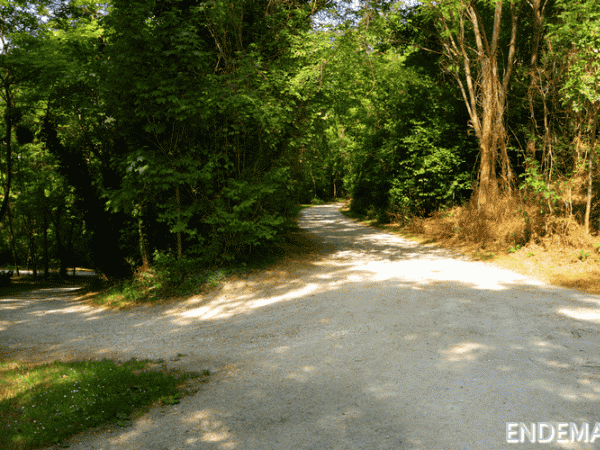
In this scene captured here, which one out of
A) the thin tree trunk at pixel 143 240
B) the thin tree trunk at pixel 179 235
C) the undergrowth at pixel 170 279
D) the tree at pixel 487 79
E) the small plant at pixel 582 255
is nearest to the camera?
the small plant at pixel 582 255

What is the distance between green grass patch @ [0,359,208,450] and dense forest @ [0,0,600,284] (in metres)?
5.64

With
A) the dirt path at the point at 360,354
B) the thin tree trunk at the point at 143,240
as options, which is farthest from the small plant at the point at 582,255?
the thin tree trunk at the point at 143,240

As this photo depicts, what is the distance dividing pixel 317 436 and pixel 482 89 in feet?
45.5

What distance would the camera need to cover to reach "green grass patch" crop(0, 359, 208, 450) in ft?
13.4

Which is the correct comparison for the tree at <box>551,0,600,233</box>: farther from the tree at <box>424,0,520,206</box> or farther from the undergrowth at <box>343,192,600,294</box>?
the tree at <box>424,0,520,206</box>

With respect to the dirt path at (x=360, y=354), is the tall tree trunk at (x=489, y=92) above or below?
above

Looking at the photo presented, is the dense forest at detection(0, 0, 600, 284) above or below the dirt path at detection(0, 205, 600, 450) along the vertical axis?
above

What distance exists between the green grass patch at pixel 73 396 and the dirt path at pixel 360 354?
0.32 m

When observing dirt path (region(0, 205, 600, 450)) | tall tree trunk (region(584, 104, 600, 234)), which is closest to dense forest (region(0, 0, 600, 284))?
tall tree trunk (region(584, 104, 600, 234))

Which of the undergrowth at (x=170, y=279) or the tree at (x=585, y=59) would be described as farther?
the undergrowth at (x=170, y=279)

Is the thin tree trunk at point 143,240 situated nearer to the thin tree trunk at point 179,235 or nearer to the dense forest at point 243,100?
the dense forest at point 243,100

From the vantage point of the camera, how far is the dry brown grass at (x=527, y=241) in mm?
9148

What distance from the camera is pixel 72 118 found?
16.4m

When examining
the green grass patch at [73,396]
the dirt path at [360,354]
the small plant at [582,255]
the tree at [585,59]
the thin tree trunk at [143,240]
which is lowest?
the dirt path at [360,354]
